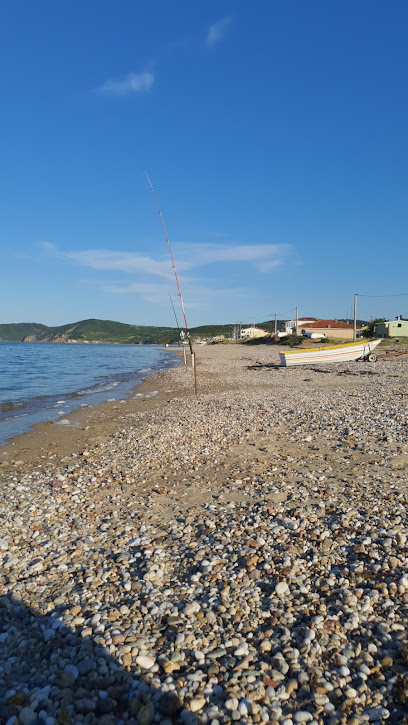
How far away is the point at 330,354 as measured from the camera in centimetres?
3328

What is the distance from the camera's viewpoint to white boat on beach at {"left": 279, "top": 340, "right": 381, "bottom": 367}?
3259 cm

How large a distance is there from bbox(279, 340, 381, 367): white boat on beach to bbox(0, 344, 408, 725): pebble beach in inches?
884

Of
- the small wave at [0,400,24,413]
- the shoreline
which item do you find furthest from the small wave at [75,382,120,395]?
the shoreline

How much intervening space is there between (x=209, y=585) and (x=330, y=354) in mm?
30548

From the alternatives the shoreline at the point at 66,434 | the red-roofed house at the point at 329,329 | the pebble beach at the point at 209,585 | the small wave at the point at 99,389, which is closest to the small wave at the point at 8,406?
the shoreline at the point at 66,434

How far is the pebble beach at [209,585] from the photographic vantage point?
10.5ft

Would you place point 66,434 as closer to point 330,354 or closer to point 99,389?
point 99,389

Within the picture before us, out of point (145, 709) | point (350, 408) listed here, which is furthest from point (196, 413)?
point (145, 709)

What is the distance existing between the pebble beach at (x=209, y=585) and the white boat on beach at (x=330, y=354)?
22.5 metres

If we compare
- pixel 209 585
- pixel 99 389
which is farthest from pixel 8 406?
pixel 209 585

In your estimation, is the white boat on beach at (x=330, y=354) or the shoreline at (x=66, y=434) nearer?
the shoreline at (x=66, y=434)

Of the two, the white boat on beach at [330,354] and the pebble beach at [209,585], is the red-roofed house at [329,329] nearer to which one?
the white boat on beach at [330,354]

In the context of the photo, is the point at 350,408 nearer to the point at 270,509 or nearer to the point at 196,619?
the point at 270,509

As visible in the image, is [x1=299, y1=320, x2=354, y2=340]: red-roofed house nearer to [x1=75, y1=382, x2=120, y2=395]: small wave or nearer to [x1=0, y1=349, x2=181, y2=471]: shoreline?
[x1=75, y1=382, x2=120, y2=395]: small wave
